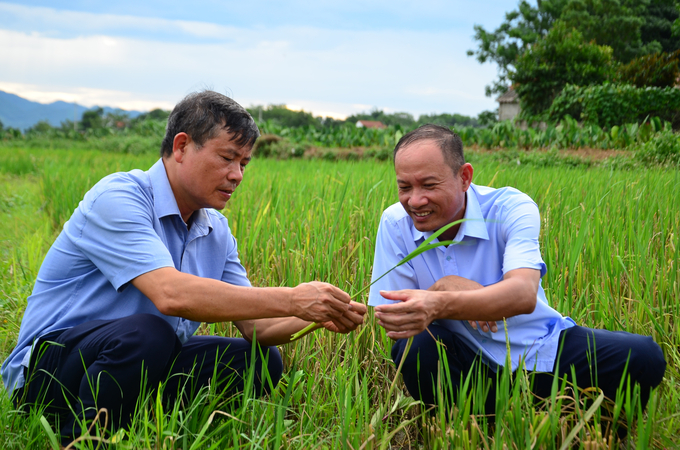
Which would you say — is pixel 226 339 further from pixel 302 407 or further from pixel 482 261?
pixel 482 261

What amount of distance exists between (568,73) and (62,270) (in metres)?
17.7

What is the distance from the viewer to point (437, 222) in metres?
1.63

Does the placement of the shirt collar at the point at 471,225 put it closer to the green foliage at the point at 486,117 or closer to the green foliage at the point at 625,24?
the green foliage at the point at 625,24

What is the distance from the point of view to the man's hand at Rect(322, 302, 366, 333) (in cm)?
153

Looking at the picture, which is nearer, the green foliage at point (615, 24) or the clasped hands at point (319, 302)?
the clasped hands at point (319, 302)

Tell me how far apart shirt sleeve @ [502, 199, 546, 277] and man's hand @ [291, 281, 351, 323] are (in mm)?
534

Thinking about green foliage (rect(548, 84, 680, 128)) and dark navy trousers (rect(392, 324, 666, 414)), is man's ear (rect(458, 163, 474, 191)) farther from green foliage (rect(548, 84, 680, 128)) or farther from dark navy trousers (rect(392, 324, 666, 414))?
green foliage (rect(548, 84, 680, 128))

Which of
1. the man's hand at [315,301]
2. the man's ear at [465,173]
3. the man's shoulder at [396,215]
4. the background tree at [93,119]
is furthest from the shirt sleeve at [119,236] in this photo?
the background tree at [93,119]

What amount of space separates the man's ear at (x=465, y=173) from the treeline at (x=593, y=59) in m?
12.0

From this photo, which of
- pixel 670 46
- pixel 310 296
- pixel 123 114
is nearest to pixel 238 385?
pixel 310 296

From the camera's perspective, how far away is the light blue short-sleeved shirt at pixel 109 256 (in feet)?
4.80

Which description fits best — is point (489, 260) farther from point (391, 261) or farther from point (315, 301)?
point (315, 301)

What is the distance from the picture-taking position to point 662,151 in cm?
690

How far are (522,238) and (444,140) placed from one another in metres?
0.40
